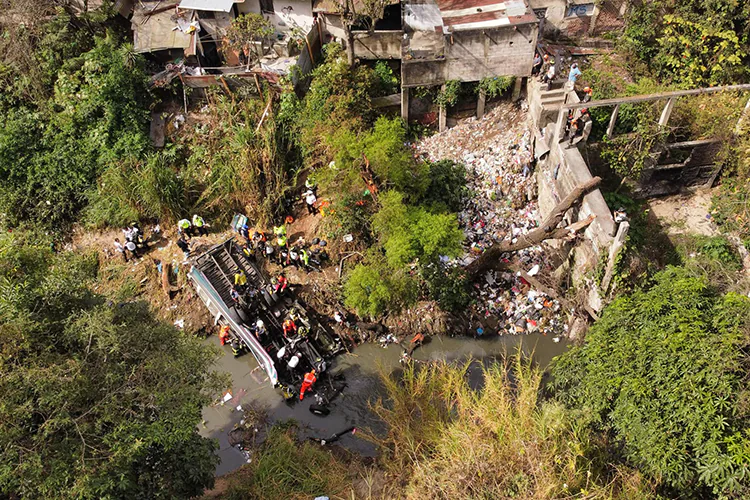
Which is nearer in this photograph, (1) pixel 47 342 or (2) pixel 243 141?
(1) pixel 47 342


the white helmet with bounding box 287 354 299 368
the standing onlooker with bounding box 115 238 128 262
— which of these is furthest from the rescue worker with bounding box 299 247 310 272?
the standing onlooker with bounding box 115 238 128 262

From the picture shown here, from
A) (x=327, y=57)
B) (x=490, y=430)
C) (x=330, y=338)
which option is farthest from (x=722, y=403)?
(x=327, y=57)

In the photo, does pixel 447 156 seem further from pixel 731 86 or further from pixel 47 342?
pixel 47 342

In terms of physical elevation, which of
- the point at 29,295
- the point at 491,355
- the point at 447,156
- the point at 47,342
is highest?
the point at 29,295

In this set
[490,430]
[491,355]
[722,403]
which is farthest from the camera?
[491,355]

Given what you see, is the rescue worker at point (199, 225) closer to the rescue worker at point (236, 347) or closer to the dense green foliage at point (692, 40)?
the rescue worker at point (236, 347)
